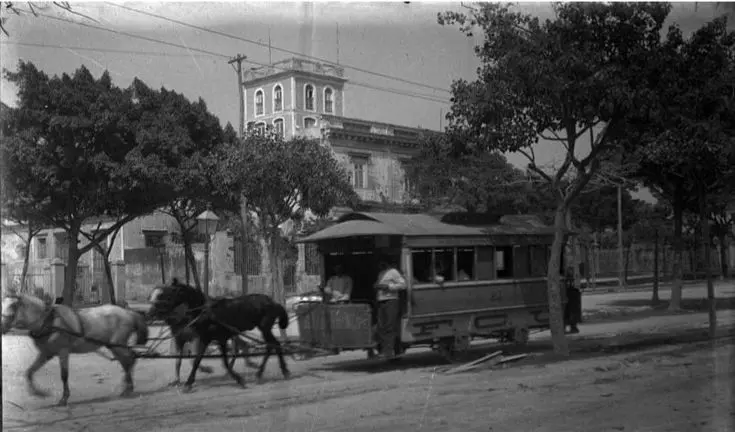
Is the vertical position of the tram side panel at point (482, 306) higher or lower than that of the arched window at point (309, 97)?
lower

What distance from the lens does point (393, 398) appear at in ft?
27.2

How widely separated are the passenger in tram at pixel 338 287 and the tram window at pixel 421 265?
81 centimetres

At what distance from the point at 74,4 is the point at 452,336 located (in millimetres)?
5596

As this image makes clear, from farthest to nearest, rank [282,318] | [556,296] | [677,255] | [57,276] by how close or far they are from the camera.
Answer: [677,255] → [556,296] → [282,318] → [57,276]

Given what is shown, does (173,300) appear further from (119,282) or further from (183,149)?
(183,149)

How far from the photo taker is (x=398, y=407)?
786 centimetres

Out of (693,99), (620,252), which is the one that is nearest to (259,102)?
(693,99)

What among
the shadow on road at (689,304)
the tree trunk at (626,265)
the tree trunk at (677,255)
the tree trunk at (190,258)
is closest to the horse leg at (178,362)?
the tree trunk at (190,258)

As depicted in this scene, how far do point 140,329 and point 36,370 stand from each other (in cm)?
103

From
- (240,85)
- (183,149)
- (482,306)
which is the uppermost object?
(240,85)

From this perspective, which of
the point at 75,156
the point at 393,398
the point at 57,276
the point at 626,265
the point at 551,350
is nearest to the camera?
the point at 75,156

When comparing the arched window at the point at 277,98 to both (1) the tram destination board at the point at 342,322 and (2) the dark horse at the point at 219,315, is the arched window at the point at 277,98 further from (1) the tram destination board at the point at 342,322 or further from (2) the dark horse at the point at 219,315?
(1) the tram destination board at the point at 342,322

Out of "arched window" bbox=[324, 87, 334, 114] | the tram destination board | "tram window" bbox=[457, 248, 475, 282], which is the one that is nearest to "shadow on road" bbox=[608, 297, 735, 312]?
"tram window" bbox=[457, 248, 475, 282]

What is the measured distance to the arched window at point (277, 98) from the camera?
23.9 ft
